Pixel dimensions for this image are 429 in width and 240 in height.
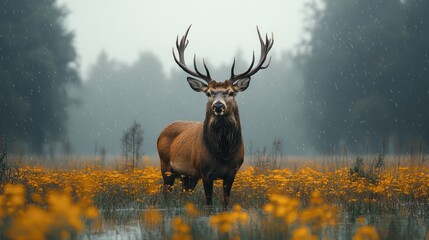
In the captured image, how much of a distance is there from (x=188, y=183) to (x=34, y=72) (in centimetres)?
1740

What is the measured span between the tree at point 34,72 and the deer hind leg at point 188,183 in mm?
15223

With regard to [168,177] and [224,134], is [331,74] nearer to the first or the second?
[168,177]

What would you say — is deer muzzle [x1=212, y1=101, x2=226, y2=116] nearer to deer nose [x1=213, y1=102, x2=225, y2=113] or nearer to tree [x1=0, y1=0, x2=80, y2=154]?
deer nose [x1=213, y1=102, x2=225, y2=113]

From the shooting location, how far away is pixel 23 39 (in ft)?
87.0

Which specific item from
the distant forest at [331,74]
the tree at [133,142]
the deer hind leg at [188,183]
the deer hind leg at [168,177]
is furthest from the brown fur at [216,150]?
the distant forest at [331,74]

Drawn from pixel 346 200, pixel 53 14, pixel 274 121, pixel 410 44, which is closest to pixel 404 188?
pixel 346 200

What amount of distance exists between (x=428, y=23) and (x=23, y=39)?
16531 mm

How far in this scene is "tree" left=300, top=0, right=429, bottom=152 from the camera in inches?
1094

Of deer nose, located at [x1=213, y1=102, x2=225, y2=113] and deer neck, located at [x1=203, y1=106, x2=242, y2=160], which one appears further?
deer neck, located at [x1=203, y1=106, x2=242, y2=160]

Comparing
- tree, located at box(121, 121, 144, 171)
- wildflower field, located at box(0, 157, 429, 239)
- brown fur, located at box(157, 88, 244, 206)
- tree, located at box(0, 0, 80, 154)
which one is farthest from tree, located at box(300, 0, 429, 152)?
brown fur, located at box(157, 88, 244, 206)

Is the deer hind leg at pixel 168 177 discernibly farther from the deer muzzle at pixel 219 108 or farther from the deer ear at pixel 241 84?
the deer muzzle at pixel 219 108

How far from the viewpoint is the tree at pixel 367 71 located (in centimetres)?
2780

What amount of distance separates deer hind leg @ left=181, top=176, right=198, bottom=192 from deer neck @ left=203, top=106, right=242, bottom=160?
1732 mm

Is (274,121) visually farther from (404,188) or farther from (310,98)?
(404,188)
